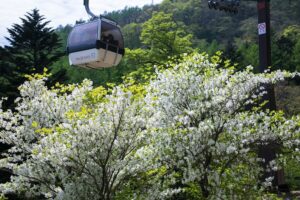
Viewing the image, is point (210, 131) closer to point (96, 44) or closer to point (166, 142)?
point (166, 142)

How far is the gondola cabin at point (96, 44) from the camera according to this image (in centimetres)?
1109

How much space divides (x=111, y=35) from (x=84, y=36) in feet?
2.33

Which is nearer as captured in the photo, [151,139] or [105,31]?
[151,139]

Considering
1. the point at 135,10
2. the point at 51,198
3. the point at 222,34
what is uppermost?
the point at 135,10

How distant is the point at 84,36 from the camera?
1146 cm

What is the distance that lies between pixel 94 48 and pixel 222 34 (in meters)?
111

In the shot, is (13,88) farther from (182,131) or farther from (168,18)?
(182,131)

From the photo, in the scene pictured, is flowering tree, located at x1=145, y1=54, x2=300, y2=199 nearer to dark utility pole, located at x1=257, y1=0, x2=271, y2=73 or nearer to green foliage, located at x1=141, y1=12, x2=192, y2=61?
dark utility pole, located at x1=257, y1=0, x2=271, y2=73

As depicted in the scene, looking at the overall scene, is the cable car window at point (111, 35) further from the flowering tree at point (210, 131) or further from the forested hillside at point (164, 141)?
the flowering tree at point (210, 131)

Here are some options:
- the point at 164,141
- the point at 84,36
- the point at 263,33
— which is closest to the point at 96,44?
the point at 84,36

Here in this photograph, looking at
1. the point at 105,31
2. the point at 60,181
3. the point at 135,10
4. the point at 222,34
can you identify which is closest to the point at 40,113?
the point at 60,181

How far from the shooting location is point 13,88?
27.6 metres

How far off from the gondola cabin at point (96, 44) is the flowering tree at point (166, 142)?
2.34 m

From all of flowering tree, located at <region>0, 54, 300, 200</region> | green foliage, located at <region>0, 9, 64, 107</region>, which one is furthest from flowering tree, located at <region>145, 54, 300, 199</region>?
green foliage, located at <region>0, 9, 64, 107</region>
